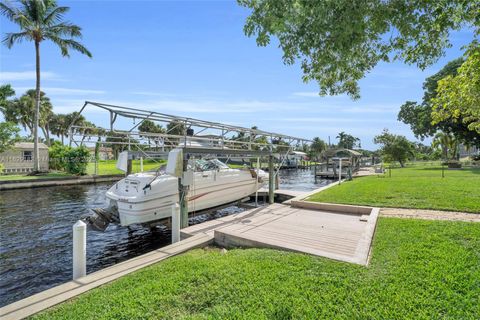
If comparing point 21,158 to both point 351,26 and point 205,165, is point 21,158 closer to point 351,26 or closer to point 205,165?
point 205,165

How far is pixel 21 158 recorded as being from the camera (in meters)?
26.5

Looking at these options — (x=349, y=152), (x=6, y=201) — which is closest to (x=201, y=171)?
(x=6, y=201)

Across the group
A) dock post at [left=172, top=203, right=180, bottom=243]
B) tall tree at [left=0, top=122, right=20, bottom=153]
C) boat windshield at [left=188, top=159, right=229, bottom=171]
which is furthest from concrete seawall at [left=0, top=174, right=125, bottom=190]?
dock post at [left=172, top=203, right=180, bottom=243]

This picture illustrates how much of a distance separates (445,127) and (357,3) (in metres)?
34.8

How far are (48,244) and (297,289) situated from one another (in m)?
7.29

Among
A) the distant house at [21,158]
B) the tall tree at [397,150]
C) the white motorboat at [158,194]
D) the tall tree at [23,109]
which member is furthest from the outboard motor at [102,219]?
the tall tree at [23,109]

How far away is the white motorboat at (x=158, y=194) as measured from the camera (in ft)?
24.4

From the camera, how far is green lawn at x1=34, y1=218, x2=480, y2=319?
118 inches

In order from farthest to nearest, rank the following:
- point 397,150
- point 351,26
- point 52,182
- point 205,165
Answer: point 397,150
point 52,182
point 205,165
point 351,26

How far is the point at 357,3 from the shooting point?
3.01 meters

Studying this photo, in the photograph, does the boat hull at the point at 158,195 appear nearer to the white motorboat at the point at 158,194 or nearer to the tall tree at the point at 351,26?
the white motorboat at the point at 158,194

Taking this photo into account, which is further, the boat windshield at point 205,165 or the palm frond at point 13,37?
the palm frond at point 13,37

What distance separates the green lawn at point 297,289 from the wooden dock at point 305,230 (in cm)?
50

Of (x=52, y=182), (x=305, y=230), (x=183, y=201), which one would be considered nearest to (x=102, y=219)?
(x=183, y=201)
